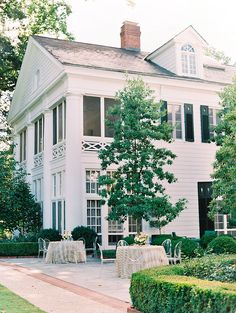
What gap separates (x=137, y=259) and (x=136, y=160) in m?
5.77

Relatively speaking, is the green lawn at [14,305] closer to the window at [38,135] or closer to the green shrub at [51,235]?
the green shrub at [51,235]

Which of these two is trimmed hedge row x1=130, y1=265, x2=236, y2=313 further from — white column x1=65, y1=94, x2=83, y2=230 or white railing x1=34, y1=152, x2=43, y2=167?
white railing x1=34, y1=152, x2=43, y2=167

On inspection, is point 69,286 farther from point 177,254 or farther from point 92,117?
point 92,117

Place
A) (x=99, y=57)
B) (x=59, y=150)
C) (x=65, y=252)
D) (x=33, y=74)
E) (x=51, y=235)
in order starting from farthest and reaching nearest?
(x=33, y=74) < (x=99, y=57) < (x=59, y=150) < (x=51, y=235) < (x=65, y=252)

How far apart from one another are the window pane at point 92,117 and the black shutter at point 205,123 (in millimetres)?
5359

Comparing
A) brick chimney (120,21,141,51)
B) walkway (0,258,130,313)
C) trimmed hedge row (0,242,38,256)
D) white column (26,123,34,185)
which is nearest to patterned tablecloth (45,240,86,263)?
walkway (0,258,130,313)

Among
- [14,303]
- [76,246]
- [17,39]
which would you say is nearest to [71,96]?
[76,246]

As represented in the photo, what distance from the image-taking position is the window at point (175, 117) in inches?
849

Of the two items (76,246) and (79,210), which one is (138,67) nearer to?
(79,210)

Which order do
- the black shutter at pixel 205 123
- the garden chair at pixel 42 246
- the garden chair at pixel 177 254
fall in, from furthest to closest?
1. the black shutter at pixel 205 123
2. the garden chair at pixel 42 246
3. the garden chair at pixel 177 254

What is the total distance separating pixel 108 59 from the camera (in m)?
21.9

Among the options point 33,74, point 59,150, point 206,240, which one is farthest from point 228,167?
point 33,74

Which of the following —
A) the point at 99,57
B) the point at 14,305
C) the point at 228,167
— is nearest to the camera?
the point at 14,305

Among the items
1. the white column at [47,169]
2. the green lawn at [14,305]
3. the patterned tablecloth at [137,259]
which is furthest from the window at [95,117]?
the green lawn at [14,305]
